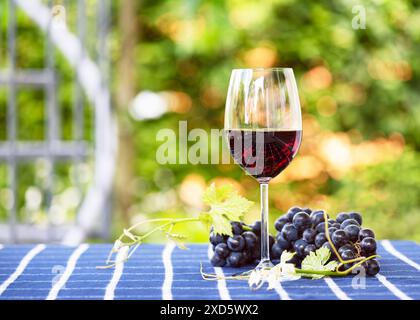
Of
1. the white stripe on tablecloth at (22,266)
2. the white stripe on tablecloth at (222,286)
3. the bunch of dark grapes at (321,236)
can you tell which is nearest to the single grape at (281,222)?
the bunch of dark grapes at (321,236)

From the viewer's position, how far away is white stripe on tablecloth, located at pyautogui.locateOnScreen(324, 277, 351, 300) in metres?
0.82

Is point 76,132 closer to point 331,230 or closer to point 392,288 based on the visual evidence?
point 331,230

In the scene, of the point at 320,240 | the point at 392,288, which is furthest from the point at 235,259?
the point at 392,288

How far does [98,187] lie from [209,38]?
115 centimetres

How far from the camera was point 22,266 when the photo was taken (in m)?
1.03

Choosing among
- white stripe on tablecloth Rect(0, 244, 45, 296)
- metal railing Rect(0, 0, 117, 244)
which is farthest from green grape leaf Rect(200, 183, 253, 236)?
metal railing Rect(0, 0, 117, 244)

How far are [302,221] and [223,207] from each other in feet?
0.36

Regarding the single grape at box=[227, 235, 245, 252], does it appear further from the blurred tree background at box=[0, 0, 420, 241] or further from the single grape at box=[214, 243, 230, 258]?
the blurred tree background at box=[0, 0, 420, 241]

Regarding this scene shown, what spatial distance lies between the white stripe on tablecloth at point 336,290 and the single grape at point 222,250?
15 cm

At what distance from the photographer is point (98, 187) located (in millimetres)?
3242

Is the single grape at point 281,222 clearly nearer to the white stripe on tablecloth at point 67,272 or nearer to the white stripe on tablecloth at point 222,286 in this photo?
the white stripe on tablecloth at point 222,286

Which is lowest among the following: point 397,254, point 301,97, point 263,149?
point 397,254

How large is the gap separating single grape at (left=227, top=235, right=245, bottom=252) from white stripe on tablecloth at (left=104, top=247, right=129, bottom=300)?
5.6 inches
